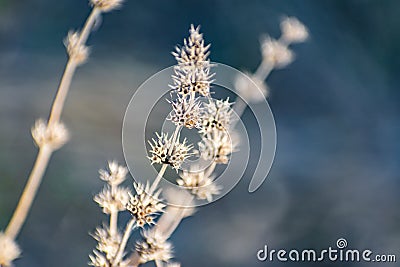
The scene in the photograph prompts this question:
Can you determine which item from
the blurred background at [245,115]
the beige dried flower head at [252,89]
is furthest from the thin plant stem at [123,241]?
the blurred background at [245,115]

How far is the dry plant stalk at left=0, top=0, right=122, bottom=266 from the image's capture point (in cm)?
21

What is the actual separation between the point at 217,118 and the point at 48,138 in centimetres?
8

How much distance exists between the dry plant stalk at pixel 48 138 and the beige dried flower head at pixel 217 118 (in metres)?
0.07

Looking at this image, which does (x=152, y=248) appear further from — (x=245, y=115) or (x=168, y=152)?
(x=245, y=115)

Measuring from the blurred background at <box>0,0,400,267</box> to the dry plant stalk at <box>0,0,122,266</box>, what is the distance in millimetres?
920

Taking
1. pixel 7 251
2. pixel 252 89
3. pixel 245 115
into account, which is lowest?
pixel 7 251

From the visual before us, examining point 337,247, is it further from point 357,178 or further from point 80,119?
point 80,119

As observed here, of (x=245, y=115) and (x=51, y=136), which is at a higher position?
(x=245, y=115)

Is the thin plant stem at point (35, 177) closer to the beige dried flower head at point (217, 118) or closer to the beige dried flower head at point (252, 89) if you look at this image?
the beige dried flower head at point (217, 118)

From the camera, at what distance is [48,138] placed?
0.79ft

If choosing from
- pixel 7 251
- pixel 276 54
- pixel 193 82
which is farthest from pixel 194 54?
pixel 276 54

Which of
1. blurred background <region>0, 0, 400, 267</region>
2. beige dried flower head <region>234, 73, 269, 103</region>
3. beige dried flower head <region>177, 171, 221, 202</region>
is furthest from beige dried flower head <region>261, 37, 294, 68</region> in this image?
blurred background <region>0, 0, 400, 267</region>

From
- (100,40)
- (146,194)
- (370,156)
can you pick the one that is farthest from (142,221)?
(370,156)

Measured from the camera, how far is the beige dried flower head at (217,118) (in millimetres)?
248
